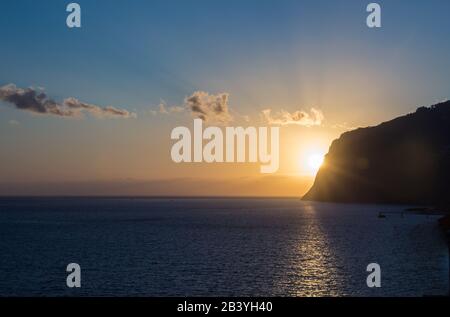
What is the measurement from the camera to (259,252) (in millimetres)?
79188

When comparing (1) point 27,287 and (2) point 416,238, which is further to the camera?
(2) point 416,238

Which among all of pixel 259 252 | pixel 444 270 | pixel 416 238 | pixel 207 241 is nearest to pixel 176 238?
pixel 207 241

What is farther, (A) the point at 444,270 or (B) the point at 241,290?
(A) the point at 444,270

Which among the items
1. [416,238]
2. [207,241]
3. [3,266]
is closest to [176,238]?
[207,241]

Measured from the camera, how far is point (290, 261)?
225 ft
